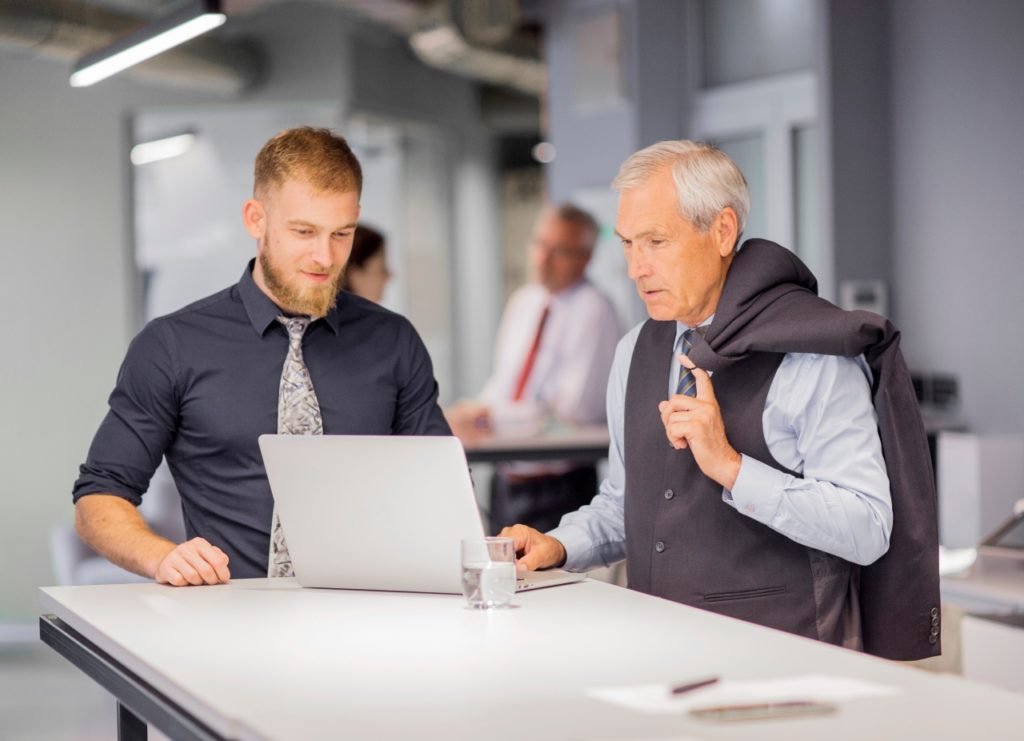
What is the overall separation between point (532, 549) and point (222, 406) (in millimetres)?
710

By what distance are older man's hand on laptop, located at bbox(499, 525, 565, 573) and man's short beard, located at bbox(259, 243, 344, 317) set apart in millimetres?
602

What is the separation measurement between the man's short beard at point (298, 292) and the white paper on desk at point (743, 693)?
4.43 ft

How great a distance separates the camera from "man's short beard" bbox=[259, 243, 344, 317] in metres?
2.99

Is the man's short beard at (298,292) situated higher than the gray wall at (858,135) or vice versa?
the gray wall at (858,135)

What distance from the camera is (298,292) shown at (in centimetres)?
299

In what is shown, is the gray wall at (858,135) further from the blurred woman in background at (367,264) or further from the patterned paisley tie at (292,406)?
the patterned paisley tie at (292,406)

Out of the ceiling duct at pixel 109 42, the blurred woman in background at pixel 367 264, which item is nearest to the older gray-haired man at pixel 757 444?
the blurred woman in background at pixel 367 264

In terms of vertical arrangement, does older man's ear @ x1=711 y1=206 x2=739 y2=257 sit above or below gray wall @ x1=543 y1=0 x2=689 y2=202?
below

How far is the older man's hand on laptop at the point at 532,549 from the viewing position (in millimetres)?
2861

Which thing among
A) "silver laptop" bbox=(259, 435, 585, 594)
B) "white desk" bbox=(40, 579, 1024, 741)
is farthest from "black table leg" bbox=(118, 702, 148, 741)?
"silver laptop" bbox=(259, 435, 585, 594)

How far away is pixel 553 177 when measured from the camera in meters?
9.43

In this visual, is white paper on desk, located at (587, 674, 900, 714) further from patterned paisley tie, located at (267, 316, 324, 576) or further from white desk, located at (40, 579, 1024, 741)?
patterned paisley tie, located at (267, 316, 324, 576)

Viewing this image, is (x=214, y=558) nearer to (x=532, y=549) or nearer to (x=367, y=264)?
(x=532, y=549)

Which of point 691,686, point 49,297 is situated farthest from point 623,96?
point 691,686
